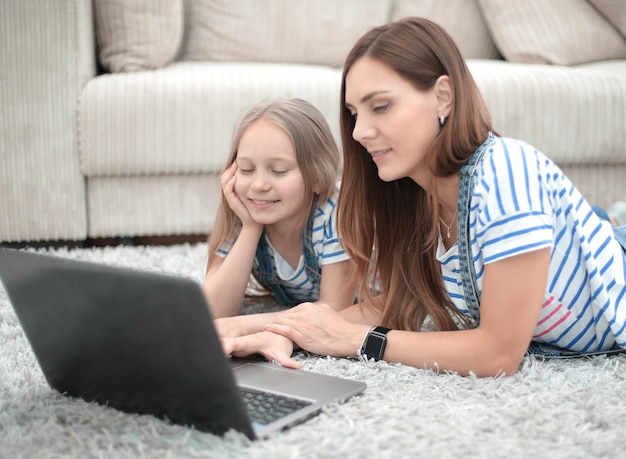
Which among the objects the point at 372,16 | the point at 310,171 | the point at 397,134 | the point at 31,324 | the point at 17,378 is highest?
the point at 372,16

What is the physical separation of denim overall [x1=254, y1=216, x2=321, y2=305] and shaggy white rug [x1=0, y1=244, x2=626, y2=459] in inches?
12.4

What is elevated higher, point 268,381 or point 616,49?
point 616,49

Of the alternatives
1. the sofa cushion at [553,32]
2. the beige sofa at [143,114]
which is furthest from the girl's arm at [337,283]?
the sofa cushion at [553,32]

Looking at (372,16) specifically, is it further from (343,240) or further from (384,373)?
(384,373)

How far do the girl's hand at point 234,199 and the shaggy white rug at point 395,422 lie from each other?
36 centimetres

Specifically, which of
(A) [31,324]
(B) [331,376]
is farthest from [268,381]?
(A) [31,324]

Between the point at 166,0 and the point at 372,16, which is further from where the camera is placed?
the point at 372,16

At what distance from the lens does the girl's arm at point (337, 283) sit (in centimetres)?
134

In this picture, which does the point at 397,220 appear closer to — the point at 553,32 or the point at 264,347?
the point at 264,347

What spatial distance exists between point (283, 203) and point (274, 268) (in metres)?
0.20

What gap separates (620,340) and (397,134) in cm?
46

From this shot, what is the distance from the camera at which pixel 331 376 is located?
40.8 inches

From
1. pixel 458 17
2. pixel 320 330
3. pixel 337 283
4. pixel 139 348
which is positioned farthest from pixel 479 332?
pixel 458 17

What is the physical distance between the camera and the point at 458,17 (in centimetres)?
250
